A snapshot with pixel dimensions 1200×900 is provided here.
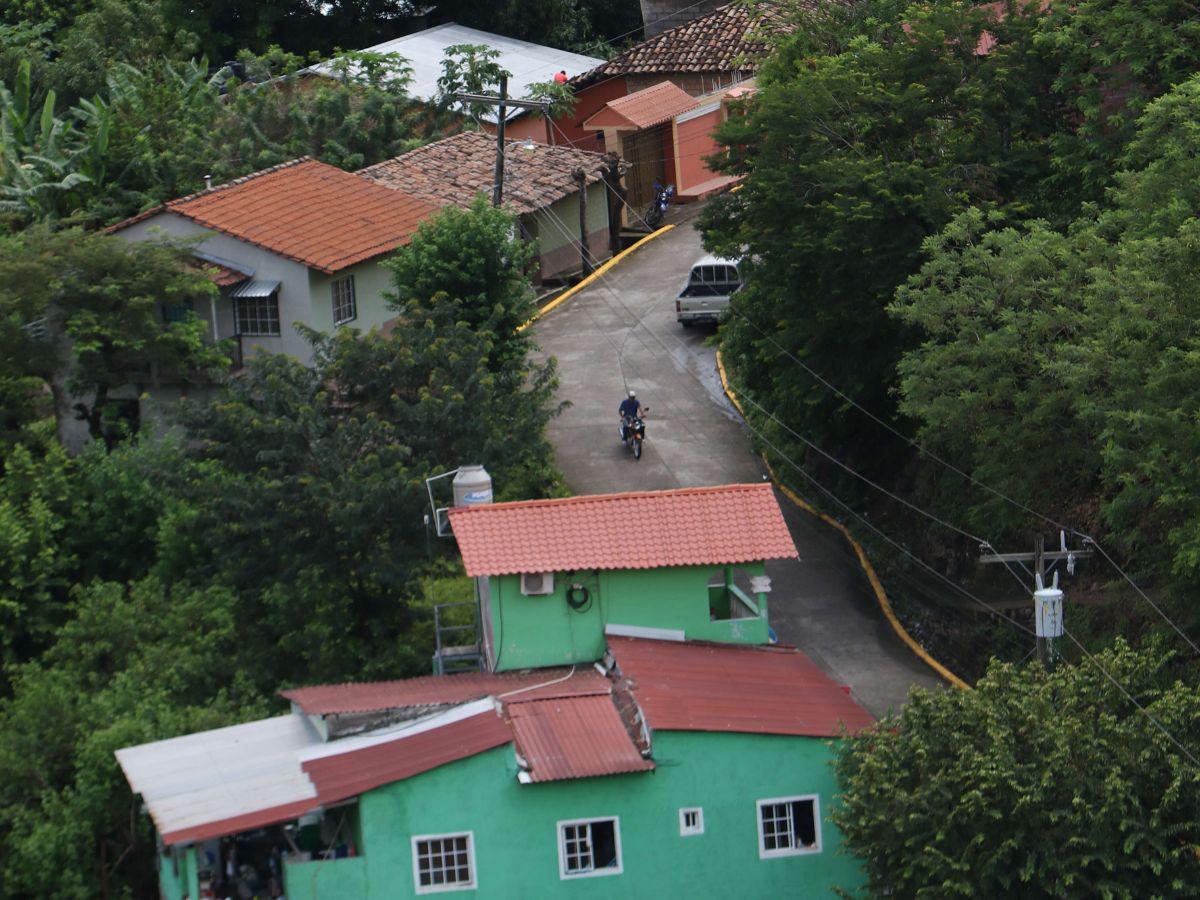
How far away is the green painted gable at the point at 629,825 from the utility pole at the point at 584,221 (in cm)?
2903

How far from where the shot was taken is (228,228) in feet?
130

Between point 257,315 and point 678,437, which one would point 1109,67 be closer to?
point 678,437

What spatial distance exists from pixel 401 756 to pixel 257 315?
18995 millimetres

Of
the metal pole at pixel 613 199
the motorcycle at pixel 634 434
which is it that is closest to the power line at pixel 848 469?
the motorcycle at pixel 634 434

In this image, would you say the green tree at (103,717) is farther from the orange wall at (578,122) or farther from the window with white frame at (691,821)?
the orange wall at (578,122)

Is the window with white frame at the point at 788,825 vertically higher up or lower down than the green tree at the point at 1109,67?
lower down

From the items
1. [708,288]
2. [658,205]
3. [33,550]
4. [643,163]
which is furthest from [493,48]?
[33,550]

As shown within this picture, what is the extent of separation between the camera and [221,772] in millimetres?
23375

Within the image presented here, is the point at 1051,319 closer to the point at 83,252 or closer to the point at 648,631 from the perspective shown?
the point at 648,631

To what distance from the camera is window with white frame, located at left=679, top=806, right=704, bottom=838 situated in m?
22.8

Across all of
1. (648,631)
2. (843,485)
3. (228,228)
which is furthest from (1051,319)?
(228,228)

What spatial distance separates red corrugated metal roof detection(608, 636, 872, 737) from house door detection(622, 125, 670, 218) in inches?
1207

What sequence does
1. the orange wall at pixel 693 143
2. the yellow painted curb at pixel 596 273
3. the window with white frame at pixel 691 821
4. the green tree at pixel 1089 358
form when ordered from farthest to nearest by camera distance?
the orange wall at pixel 693 143
the yellow painted curb at pixel 596 273
the green tree at pixel 1089 358
the window with white frame at pixel 691 821

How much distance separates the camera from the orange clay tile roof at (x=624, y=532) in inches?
999
